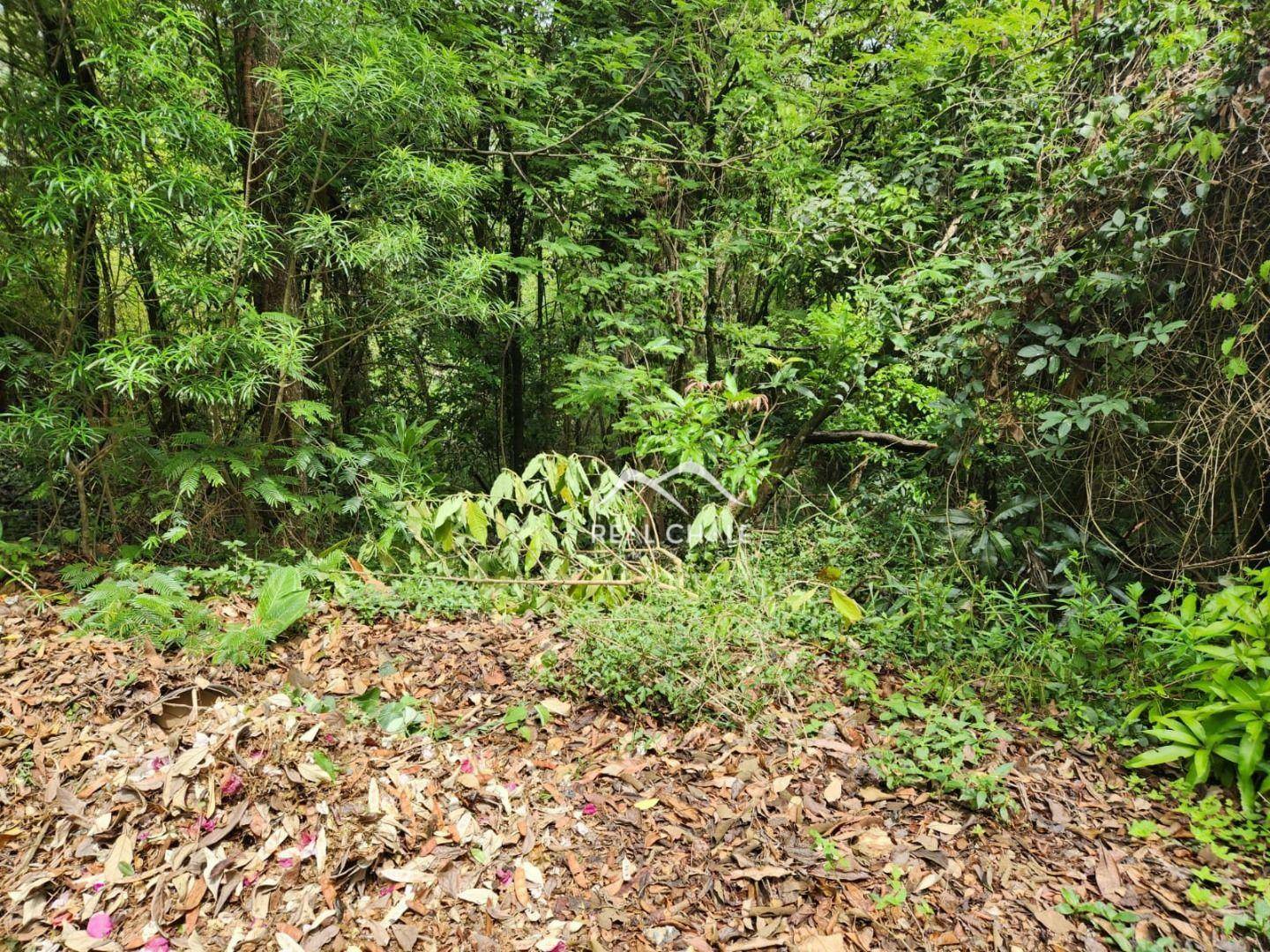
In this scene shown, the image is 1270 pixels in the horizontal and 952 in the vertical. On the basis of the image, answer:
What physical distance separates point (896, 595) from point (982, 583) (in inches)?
15.5

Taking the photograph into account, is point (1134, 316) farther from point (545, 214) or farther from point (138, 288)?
point (138, 288)

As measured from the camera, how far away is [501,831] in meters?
1.88

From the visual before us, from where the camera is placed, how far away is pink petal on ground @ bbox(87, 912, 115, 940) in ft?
4.92

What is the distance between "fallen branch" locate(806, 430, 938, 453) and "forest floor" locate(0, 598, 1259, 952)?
1.97 m

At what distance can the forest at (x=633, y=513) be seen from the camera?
5.78 ft

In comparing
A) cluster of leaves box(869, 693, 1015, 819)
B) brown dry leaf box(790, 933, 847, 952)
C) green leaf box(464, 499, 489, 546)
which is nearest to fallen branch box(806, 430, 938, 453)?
cluster of leaves box(869, 693, 1015, 819)

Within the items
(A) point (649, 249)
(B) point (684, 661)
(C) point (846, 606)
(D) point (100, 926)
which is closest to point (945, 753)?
(C) point (846, 606)

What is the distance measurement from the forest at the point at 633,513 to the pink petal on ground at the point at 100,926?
0.04 ft

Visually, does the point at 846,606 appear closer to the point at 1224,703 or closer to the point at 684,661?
the point at 684,661

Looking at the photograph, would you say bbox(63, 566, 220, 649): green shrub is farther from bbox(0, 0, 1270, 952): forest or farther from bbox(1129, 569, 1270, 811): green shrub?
bbox(1129, 569, 1270, 811): green shrub

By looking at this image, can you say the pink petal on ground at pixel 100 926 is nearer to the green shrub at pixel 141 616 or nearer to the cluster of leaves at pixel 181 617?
the cluster of leaves at pixel 181 617

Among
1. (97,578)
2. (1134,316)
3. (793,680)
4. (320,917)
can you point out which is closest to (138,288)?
(97,578)

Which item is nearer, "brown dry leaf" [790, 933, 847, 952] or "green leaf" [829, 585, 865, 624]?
"brown dry leaf" [790, 933, 847, 952]

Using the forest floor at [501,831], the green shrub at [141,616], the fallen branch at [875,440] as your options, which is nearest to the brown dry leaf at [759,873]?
the forest floor at [501,831]
